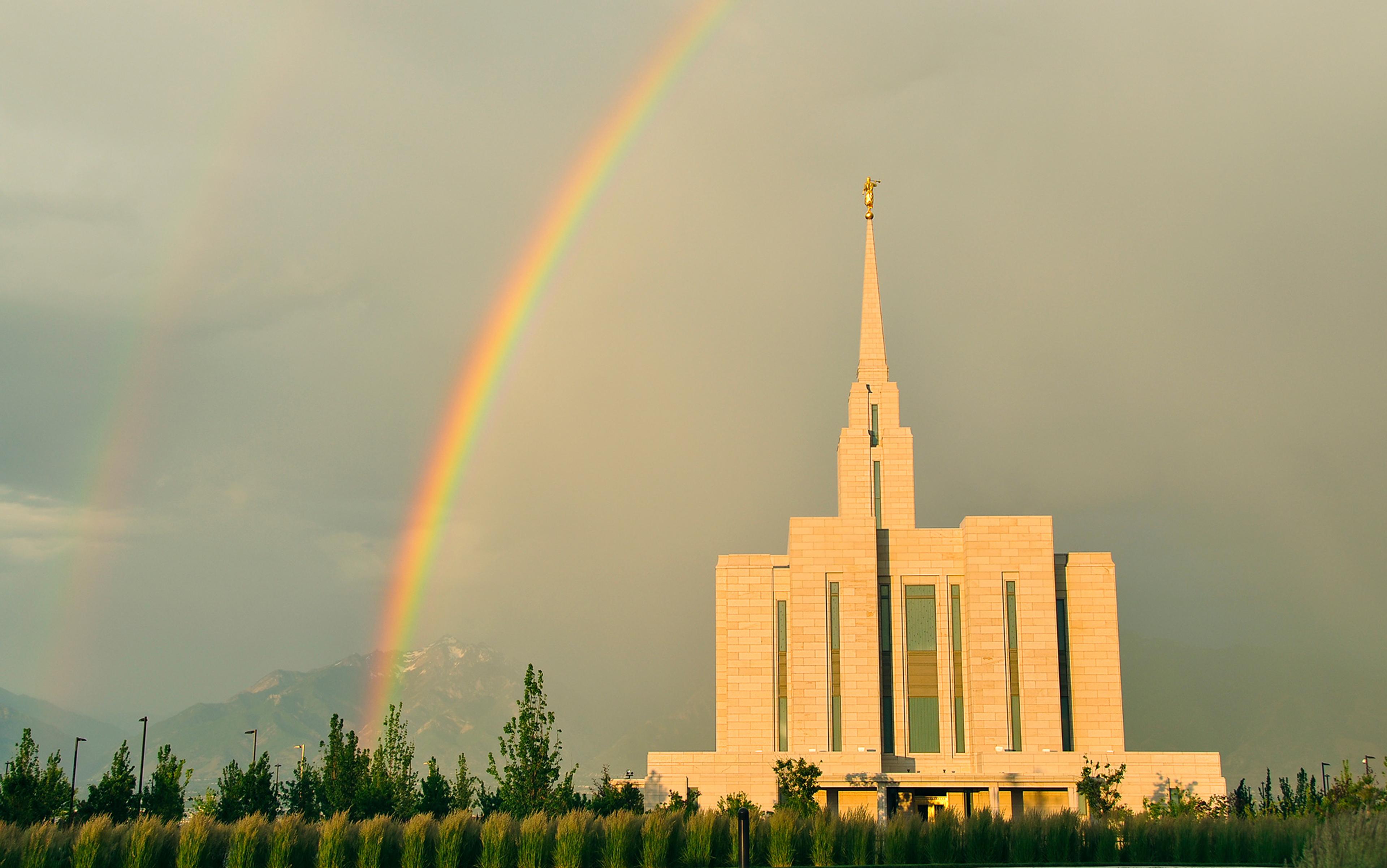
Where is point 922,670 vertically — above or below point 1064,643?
below

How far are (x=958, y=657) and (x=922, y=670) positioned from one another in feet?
6.50

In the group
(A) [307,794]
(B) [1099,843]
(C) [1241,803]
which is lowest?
(C) [1241,803]

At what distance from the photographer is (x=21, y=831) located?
30.9 m

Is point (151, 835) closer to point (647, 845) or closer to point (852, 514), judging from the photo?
point (647, 845)

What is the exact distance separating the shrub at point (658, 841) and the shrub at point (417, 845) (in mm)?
5385

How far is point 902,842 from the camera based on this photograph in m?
31.4

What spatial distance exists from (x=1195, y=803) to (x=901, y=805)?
52.5 feet

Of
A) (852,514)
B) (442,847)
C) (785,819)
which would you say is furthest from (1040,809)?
(852,514)

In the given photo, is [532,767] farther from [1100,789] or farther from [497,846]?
[1100,789]

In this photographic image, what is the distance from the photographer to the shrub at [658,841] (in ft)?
101

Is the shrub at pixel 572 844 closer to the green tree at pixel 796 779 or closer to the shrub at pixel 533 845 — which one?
the shrub at pixel 533 845

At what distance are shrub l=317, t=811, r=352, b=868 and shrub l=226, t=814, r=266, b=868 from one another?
1194 mm

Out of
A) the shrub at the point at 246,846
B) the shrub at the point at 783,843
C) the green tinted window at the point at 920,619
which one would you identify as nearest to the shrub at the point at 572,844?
the shrub at the point at 783,843

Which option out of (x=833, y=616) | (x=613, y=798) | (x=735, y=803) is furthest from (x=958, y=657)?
(x=613, y=798)
